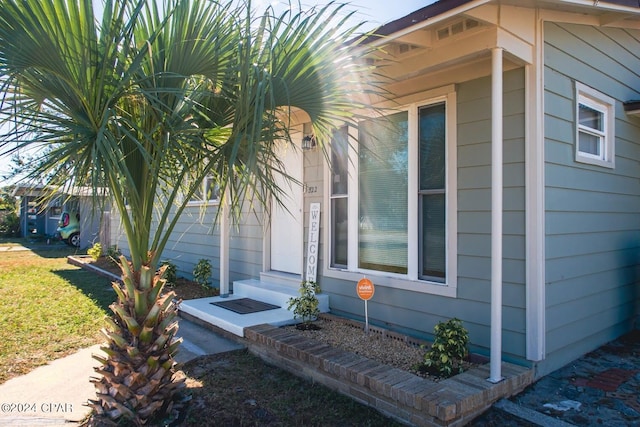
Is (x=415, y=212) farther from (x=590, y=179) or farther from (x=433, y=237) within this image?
(x=590, y=179)

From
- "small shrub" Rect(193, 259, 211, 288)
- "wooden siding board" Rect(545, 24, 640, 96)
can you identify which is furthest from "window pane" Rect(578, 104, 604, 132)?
"small shrub" Rect(193, 259, 211, 288)

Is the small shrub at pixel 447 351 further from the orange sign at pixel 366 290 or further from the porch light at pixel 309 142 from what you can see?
the porch light at pixel 309 142

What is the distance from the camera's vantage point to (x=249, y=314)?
5.39m

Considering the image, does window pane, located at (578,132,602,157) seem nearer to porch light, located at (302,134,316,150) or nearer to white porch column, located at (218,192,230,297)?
porch light, located at (302,134,316,150)

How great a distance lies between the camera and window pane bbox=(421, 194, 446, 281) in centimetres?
434

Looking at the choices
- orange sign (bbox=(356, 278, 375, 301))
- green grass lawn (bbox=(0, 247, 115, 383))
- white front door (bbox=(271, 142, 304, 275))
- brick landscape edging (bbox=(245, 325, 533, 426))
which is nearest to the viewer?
brick landscape edging (bbox=(245, 325, 533, 426))

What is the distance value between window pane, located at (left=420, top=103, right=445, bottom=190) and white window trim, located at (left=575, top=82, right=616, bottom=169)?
50.4 inches

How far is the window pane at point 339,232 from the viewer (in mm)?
5461

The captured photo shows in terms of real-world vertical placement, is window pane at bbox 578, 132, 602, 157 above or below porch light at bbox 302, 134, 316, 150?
below

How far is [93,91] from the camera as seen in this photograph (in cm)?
254

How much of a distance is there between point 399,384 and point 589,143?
11.0ft

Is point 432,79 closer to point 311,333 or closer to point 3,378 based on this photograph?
point 311,333

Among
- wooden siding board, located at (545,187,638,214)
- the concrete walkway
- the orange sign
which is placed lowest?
the concrete walkway

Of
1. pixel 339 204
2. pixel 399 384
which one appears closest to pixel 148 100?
pixel 399 384
